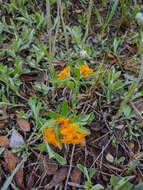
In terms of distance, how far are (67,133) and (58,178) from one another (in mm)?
345

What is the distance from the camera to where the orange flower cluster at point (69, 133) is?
1.04 metres

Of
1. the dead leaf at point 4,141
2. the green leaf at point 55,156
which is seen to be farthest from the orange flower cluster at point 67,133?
the dead leaf at point 4,141

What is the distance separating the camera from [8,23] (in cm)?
189

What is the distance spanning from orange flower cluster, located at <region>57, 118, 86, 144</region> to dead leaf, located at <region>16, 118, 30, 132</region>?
13.3 inches

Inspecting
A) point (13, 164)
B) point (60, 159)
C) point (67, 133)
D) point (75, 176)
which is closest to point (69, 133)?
point (67, 133)

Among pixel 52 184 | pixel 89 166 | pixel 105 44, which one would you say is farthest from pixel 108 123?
pixel 105 44

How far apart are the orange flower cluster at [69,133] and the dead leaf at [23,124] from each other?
13.3 inches

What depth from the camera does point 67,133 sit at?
3.43 ft

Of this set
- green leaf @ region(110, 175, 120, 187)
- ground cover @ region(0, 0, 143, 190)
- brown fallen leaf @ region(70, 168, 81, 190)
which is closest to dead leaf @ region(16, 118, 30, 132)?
ground cover @ region(0, 0, 143, 190)

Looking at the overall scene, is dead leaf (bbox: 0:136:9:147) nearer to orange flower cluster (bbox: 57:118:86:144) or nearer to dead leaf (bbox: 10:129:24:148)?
dead leaf (bbox: 10:129:24:148)

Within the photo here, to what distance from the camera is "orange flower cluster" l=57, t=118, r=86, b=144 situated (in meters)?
1.04

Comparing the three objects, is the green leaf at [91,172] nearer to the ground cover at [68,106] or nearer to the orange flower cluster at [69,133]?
the ground cover at [68,106]

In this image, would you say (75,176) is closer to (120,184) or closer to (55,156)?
(55,156)

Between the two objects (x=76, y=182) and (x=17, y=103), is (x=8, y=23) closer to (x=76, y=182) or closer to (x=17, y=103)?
(x=17, y=103)
